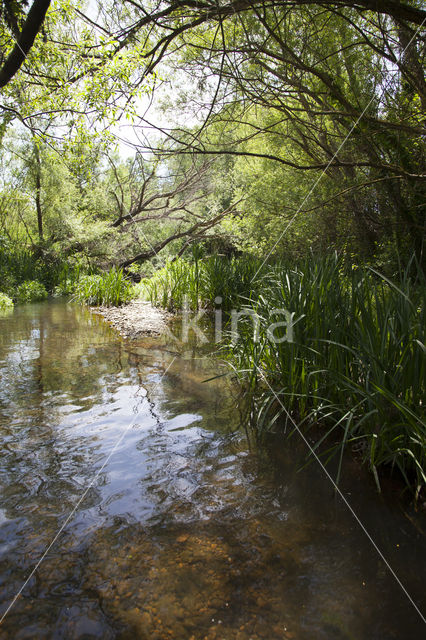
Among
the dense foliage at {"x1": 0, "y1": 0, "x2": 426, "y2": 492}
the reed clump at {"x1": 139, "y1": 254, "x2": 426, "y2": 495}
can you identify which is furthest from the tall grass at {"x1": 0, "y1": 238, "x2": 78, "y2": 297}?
the reed clump at {"x1": 139, "y1": 254, "x2": 426, "y2": 495}

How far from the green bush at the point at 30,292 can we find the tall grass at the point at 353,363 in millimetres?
8893

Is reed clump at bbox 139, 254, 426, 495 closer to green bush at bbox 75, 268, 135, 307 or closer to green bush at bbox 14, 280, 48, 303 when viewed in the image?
green bush at bbox 75, 268, 135, 307

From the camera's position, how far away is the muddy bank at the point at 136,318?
21.4ft

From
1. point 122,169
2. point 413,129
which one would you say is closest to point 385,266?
point 413,129

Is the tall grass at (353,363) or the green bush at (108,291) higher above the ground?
the green bush at (108,291)

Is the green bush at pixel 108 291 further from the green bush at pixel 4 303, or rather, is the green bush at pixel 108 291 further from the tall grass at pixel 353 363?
the tall grass at pixel 353 363

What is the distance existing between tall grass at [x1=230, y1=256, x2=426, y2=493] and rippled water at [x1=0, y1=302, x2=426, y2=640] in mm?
278

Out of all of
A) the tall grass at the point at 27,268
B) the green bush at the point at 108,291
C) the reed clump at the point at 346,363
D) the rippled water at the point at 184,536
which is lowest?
the rippled water at the point at 184,536

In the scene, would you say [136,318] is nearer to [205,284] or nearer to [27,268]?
[205,284]

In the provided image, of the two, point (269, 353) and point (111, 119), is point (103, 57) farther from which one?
point (269, 353)

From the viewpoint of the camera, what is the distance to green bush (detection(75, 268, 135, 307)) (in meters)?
9.41

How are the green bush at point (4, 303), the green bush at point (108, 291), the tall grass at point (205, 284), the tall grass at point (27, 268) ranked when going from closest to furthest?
the tall grass at point (205, 284) < the green bush at point (4, 303) < the green bush at point (108, 291) < the tall grass at point (27, 268)

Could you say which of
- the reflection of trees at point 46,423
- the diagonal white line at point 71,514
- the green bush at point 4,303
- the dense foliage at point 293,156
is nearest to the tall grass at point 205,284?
the dense foliage at point 293,156

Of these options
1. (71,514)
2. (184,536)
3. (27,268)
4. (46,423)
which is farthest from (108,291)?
(184,536)
